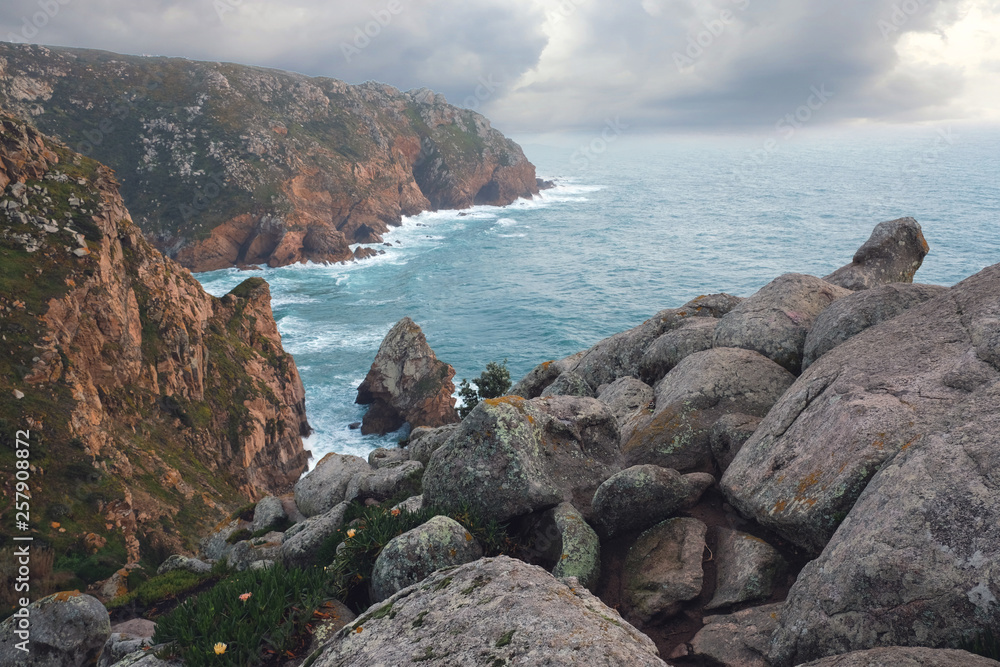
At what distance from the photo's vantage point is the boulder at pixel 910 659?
4715mm

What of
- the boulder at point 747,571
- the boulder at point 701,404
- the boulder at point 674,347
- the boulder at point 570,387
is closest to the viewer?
the boulder at point 747,571

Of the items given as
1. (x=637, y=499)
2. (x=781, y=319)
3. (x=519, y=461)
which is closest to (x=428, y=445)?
(x=519, y=461)

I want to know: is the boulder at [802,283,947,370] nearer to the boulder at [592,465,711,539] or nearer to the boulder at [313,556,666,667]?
the boulder at [592,465,711,539]

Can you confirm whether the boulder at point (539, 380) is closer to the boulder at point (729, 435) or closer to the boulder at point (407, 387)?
the boulder at point (729, 435)

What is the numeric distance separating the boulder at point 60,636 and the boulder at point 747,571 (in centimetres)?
1202

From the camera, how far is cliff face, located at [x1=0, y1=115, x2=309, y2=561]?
2730 cm

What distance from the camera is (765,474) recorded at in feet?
32.2

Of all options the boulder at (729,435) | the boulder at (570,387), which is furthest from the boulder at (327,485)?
the boulder at (729,435)

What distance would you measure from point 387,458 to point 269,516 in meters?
5.39

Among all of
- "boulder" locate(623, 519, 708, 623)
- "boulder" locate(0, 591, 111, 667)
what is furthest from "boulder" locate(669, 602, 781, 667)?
"boulder" locate(0, 591, 111, 667)

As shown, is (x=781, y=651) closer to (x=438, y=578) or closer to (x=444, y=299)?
(x=438, y=578)

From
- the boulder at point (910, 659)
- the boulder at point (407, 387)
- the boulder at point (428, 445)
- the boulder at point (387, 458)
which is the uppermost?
the boulder at point (910, 659)

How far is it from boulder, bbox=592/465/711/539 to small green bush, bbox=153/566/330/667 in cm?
559

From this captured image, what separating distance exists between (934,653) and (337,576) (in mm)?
8354
